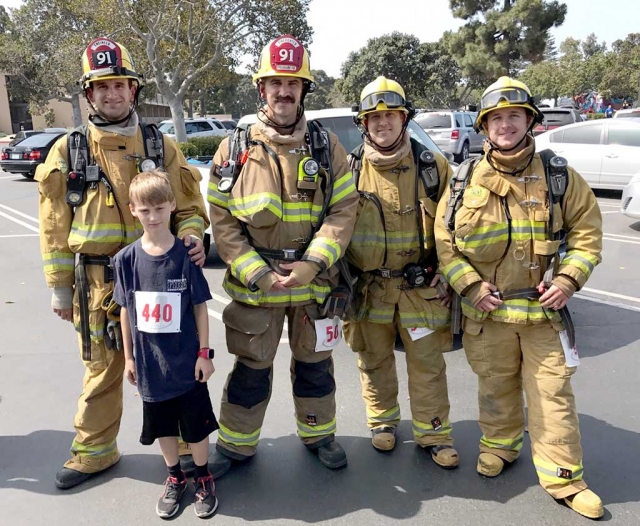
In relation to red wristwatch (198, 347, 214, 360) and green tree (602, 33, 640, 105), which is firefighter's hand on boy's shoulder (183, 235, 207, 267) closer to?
red wristwatch (198, 347, 214, 360)

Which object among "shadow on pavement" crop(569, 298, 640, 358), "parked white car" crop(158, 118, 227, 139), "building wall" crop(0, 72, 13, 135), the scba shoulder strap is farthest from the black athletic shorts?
"building wall" crop(0, 72, 13, 135)

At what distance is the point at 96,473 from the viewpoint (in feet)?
10.6

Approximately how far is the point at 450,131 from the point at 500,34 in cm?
2393

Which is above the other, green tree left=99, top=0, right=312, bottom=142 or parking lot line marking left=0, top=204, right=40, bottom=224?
green tree left=99, top=0, right=312, bottom=142

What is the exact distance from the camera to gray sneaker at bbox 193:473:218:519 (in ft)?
9.40

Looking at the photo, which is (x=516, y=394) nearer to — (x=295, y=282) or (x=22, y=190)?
(x=295, y=282)

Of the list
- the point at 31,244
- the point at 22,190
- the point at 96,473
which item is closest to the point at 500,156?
the point at 96,473

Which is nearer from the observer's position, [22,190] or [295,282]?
[295,282]

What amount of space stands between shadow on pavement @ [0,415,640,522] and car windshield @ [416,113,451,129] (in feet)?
52.7

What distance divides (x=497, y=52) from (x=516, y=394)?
3852 centimetres

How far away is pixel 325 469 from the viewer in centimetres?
328

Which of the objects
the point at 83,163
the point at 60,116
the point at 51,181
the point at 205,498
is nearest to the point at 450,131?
the point at 83,163

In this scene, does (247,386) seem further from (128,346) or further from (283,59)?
(283,59)

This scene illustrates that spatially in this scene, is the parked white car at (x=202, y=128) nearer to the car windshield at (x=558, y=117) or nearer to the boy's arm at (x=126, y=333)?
the car windshield at (x=558, y=117)
